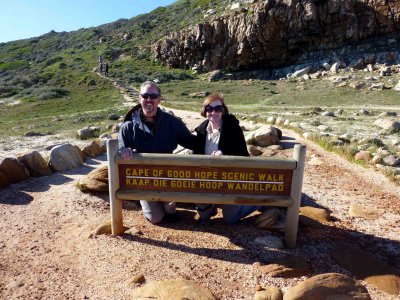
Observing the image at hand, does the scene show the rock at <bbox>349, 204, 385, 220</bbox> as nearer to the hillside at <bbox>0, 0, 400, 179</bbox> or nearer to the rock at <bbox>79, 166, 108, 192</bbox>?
the rock at <bbox>79, 166, 108, 192</bbox>

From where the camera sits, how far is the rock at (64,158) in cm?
813

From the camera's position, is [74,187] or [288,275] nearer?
→ [288,275]

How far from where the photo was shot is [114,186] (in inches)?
189

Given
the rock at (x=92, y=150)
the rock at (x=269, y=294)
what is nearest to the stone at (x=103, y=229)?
the rock at (x=269, y=294)

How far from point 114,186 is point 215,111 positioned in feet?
5.37

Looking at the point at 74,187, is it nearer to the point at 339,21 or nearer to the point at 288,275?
the point at 288,275

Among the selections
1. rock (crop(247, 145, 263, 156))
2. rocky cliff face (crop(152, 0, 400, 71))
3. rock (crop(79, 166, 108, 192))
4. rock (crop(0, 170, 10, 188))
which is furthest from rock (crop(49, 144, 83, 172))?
rocky cliff face (crop(152, 0, 400, 71))

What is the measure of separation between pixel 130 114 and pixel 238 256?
7.99 feet

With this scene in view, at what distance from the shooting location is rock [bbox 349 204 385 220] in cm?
579

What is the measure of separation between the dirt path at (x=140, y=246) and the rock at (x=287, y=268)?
0.07m

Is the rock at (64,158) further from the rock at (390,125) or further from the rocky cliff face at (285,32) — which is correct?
the rocky cliff face at (285,32)

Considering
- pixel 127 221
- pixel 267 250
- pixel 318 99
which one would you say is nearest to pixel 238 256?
pixel 267 250

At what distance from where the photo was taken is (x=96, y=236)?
500 cm

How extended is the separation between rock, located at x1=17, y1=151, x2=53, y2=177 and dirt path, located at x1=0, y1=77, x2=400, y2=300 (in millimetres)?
815
